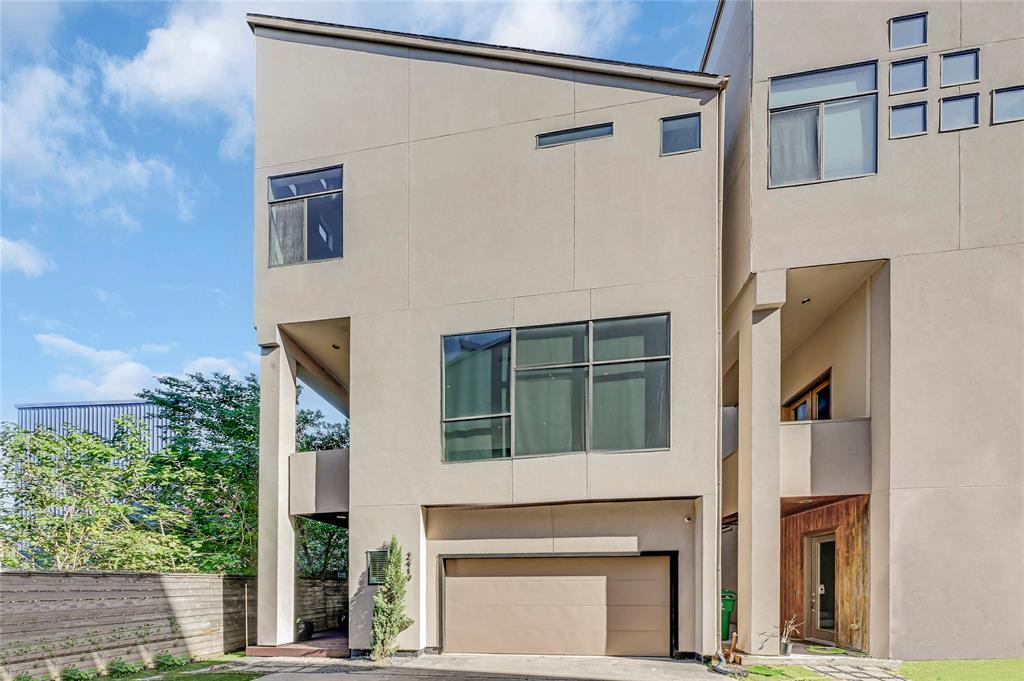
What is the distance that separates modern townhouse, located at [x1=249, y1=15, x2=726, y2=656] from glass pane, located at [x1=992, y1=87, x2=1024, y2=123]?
12.2ft

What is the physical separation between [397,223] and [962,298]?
861 cm

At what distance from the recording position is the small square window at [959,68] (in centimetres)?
947

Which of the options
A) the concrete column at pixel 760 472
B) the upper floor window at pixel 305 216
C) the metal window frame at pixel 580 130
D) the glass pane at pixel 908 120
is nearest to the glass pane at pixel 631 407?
the concrete column at pixel 760 472

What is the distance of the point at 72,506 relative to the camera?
13.6 metres

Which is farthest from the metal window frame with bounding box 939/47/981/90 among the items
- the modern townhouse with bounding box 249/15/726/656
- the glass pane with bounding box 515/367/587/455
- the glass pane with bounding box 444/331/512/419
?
the glass pane with bounding box 444/331/512/419

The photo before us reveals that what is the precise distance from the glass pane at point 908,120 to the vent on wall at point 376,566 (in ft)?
32.9

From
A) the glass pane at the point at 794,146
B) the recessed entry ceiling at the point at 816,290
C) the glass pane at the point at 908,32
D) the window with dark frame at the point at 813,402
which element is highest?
the glass pane at the point at 908,32

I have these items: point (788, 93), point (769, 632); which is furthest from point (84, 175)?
point (769, 632)

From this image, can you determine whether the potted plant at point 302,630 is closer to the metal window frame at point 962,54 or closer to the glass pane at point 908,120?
the glass pane at point 908,120

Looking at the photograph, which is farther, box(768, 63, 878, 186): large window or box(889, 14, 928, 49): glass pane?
box(768, 63, 878, 186): large window

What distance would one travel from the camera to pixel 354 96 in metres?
12.2

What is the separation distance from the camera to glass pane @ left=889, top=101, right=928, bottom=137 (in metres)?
9.59

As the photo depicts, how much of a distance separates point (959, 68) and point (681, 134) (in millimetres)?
3841

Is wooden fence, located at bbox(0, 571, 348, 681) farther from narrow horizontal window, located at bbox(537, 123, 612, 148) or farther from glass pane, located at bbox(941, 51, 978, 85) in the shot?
glass pane, located at bbox(941, 51, 978, 85)
